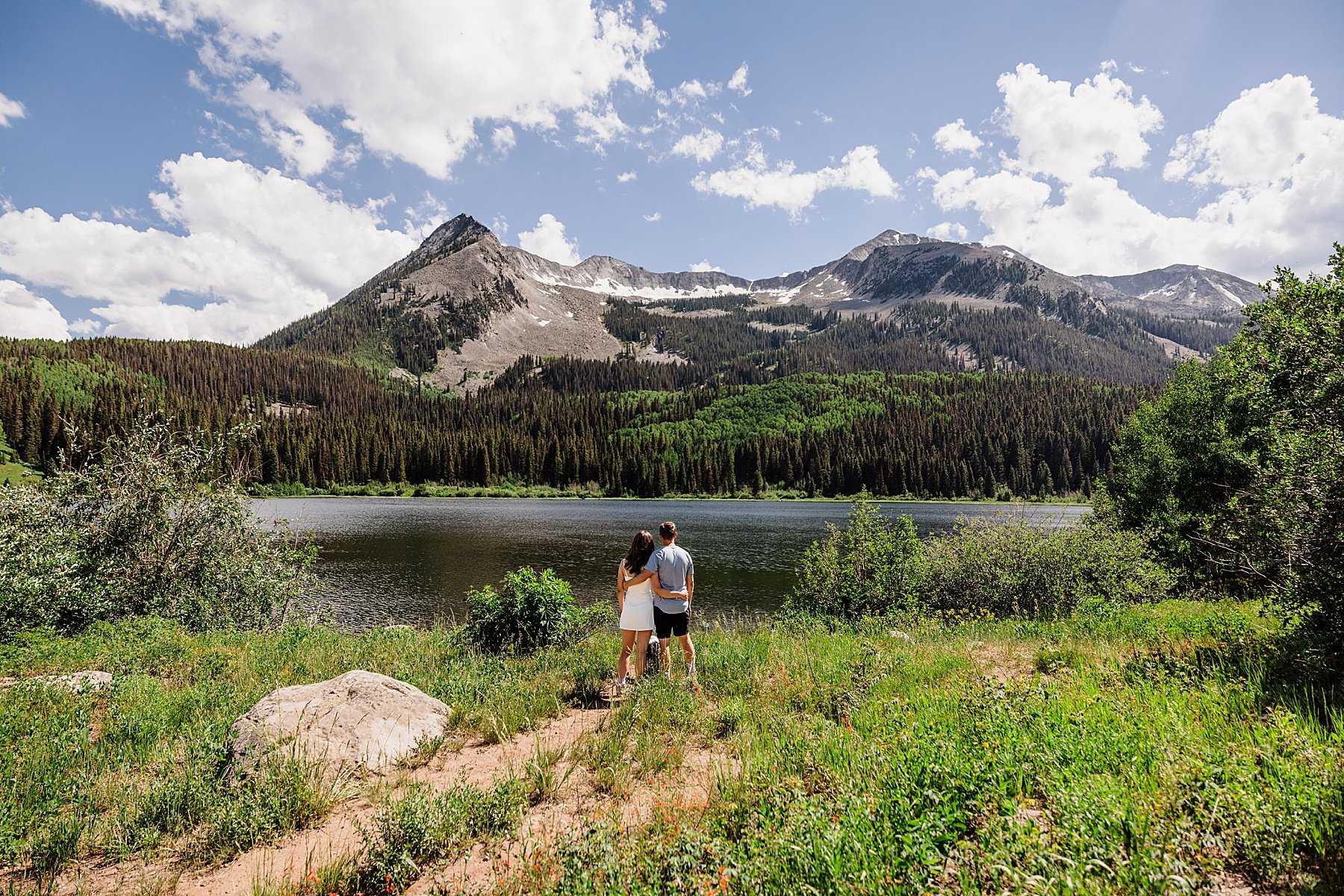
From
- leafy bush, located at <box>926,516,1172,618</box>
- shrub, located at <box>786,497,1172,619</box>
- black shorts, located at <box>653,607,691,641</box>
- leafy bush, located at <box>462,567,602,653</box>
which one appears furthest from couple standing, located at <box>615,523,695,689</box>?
leafy bush, located at <box>926,516,1172,618</box>

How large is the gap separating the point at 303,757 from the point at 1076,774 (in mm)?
7767

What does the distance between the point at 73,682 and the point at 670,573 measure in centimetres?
984

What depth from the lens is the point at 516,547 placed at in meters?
47.8

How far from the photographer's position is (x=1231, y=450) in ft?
71.8

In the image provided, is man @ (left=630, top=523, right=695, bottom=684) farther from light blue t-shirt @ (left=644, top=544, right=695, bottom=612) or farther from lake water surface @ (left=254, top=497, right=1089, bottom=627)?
lake water surface @ (left=254, top=497, right=1089, bottom=627)

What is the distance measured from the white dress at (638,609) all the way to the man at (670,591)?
0.38 feet

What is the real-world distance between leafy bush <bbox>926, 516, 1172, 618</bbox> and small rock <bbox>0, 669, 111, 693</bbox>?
2211 cm

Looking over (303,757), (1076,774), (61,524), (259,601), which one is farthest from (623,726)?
(61,524)

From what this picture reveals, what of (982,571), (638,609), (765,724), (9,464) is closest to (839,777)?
(765,724)

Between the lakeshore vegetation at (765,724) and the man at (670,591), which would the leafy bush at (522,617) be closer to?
the lakeshore vegetation at (765,724)

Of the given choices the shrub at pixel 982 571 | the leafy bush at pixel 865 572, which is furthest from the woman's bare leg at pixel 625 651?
the leafy bush at pixel 865 572

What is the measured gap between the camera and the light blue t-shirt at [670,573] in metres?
9.84

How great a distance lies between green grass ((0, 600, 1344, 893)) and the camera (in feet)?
11.5

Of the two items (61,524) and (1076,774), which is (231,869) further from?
(61,524)
